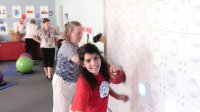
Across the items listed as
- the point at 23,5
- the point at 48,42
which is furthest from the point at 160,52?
the point at 23,5

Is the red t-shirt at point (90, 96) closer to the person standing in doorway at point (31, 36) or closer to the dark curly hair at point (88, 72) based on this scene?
the dark curly hair at point (88, 72)

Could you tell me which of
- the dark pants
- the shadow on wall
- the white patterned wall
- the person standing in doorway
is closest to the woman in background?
the person standing in doorway

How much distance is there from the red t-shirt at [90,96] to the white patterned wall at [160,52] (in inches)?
15.3

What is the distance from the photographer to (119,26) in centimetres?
245

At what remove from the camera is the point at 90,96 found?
1.69 metres

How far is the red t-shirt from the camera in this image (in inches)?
63.4

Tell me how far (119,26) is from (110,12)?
336 millimetres

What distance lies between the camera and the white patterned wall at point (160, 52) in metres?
1.33

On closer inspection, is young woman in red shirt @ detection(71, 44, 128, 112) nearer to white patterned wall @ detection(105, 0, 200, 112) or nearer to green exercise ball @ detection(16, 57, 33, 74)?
white patterned wall @ detection(105, 0, 200, 112)

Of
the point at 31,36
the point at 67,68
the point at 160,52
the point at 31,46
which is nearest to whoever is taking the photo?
the point at 160,52

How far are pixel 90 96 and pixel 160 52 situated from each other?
607mm

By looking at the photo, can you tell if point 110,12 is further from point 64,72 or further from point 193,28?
point 193,28

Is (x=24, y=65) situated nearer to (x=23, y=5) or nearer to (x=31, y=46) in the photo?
(x=31, y=46)

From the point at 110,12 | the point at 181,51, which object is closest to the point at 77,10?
the point at 110,12
